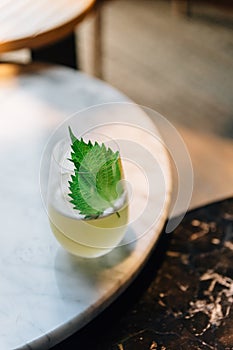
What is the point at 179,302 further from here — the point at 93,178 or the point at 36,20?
the point at 36,20

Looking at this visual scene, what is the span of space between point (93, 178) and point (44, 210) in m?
0.25

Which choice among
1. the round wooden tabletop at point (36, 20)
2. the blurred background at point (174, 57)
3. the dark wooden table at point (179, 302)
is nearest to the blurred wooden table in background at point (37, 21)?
the round wooden tabletop at point (36, 20)

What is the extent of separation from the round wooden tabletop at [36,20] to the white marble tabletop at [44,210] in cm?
8

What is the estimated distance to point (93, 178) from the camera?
0.92 metres

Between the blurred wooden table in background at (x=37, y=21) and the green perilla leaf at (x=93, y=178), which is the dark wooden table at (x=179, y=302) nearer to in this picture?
the green perilla leaf at (x=93, y=178)

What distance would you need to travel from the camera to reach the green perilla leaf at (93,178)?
92cm

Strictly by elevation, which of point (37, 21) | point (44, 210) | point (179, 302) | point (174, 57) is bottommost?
point (174, 57)

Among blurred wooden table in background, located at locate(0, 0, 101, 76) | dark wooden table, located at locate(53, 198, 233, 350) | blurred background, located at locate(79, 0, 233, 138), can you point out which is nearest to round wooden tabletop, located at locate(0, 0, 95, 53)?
blurred wooden table in background, located at locate(0, 0, 101, 76)

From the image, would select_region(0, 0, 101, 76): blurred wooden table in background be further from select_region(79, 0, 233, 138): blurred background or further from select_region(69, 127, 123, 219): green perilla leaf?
select_region(79, 0, 233, 138): blurred background

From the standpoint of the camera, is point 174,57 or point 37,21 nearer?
point 37,21

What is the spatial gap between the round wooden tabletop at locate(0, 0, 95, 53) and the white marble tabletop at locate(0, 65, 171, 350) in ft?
0.27

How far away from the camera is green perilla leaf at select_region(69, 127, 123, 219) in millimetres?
923

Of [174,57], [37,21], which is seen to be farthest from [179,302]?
[174,57]

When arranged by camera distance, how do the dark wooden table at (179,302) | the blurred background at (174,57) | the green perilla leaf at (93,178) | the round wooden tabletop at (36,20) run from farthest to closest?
1. the blurred background at (174,57)
2. the round wooden tabletop at (36,20)
3. the dark wooden table at (179,302)
4. the green perilla leaf at (93,178)
